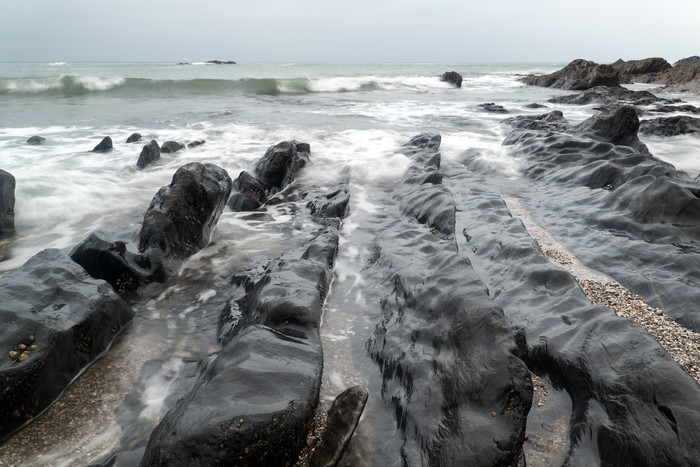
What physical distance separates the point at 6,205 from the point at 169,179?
219 cm

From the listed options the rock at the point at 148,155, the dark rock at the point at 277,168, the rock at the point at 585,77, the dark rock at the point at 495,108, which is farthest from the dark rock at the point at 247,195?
the rock at the point at 585,77

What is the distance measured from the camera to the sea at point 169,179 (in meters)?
2.13

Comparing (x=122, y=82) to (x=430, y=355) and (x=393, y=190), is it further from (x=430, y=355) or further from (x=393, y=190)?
(x=430, y=355)

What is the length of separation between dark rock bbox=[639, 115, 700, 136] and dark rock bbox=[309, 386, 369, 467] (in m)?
11.0

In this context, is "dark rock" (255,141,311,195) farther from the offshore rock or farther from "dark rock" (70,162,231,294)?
the offshore rock

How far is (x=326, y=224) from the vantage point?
440cm

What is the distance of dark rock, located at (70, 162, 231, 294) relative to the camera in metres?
2.96

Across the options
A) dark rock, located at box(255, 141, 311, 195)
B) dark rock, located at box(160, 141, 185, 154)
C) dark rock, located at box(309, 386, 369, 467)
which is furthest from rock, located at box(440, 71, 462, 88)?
dark rock, located at box(309, 386, 369, 467)

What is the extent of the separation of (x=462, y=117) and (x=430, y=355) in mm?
12064

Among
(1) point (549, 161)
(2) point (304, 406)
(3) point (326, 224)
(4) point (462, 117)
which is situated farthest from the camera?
(4) point (462, 117)

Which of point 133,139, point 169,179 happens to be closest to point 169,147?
point 133,139

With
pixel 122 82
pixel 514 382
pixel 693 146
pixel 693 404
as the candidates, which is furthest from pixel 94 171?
pixel 122 82

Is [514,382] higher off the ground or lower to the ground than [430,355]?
higher

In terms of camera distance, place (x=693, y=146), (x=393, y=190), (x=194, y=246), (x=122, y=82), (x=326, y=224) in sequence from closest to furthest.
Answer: (x=194, y=246) < (x=326, y=224) < (x=393, y=190) < (x=693, y=146) < (x=122, y=82)
